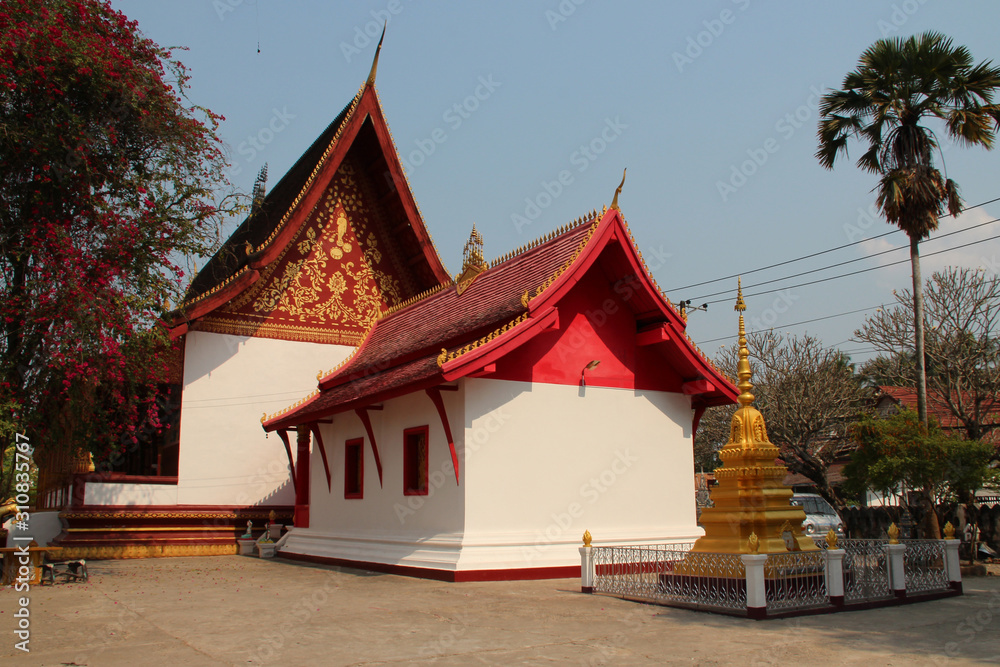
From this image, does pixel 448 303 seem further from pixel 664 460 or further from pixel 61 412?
pixel 61 412

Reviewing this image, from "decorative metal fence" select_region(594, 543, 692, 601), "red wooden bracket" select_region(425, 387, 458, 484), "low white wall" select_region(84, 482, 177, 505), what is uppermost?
"red wooden bracket" select_region(425, 387, 458, 484)

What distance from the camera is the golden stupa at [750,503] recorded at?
8.89 metres

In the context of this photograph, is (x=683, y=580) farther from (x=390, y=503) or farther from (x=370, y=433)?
(x=370, y=433)

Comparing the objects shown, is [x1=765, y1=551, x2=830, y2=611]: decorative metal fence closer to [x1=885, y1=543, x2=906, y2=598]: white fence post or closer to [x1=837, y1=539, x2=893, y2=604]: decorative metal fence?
[x1=837, y1=539, x2=893, y2=604]: decorative metal fence

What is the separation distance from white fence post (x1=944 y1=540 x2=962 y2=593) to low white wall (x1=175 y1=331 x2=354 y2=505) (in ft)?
43.1

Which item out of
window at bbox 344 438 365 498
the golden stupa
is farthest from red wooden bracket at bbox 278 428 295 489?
the golden stupa

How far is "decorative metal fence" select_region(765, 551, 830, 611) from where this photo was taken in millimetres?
8070

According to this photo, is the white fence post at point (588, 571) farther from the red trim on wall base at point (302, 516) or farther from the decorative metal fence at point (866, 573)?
the red trim on wall base at point (302, 516)

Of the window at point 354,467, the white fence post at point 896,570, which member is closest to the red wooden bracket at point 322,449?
the window at point 354,467

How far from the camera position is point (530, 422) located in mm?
11953

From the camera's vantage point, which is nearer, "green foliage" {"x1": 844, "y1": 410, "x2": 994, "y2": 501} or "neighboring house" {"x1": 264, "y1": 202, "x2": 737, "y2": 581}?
"neighboring house" {"x1": 264, "y1": 202, "x2": 737, "y2": 581}

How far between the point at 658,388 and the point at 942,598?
5184mm

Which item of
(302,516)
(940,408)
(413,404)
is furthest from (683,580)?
(940,408)

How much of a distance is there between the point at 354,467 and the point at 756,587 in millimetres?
8604
